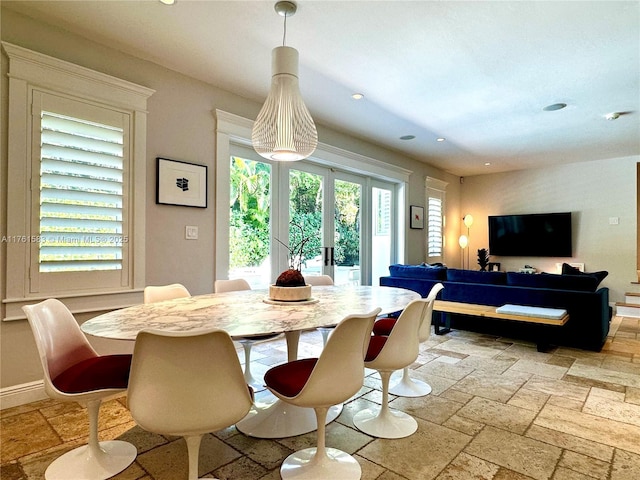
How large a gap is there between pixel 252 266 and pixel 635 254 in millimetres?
6429

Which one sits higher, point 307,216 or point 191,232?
point 307,216

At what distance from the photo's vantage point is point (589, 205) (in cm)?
650

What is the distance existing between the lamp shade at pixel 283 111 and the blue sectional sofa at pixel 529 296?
2929 millimetres

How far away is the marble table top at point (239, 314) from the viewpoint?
1436 mm

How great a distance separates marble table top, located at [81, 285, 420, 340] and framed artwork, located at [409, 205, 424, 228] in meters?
4.06

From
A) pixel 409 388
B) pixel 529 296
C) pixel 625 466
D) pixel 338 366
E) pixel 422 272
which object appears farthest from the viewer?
pixel 422 272

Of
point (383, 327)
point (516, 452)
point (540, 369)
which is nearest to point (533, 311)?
point (540, 369)

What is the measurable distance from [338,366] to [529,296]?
3.24 meters

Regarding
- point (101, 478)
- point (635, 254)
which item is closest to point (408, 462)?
point (101, 478)

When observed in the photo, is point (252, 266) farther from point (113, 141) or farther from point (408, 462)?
point (408, 462)

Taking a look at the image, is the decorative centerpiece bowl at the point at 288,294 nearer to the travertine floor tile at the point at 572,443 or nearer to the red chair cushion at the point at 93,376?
the red chair cushion at the point at 93,376

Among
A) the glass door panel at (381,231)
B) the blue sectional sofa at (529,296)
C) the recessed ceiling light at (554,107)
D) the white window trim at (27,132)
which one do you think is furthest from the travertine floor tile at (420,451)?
the glass door panel at (381,231)

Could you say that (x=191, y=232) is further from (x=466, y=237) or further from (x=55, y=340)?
(x=466, y=237)

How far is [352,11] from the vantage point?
7.47 ft
